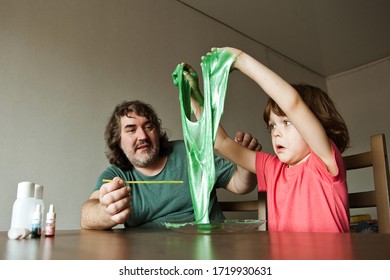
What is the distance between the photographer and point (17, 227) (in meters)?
0.63

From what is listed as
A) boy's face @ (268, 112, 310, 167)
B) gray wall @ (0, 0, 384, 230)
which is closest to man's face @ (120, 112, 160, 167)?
gray wall @ (0, 0, 384, 230)

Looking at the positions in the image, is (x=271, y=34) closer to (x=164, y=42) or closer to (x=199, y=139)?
(x=164, y=42)

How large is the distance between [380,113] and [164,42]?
2.13 metres

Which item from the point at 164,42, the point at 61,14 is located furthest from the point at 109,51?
the point at 164,42

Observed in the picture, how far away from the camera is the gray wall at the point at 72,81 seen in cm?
146

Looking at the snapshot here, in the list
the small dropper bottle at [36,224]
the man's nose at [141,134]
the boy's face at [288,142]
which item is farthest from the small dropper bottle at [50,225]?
the man's nose at [141,134]

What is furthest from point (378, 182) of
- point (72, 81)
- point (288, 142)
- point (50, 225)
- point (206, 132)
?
point (72, 81)

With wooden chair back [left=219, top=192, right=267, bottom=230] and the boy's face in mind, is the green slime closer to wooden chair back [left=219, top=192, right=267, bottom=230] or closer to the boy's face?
the boy's face

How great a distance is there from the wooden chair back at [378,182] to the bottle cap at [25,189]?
80 centimetres

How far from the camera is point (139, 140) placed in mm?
1345

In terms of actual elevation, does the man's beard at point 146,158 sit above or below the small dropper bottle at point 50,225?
above

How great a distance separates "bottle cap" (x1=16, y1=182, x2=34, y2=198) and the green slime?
33 centimetres

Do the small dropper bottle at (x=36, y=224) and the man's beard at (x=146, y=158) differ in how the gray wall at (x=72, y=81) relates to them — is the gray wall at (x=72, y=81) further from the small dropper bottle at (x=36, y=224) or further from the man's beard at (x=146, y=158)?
the small dropper bottle at (x=36, y=224)

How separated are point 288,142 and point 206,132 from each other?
29 centimetres
